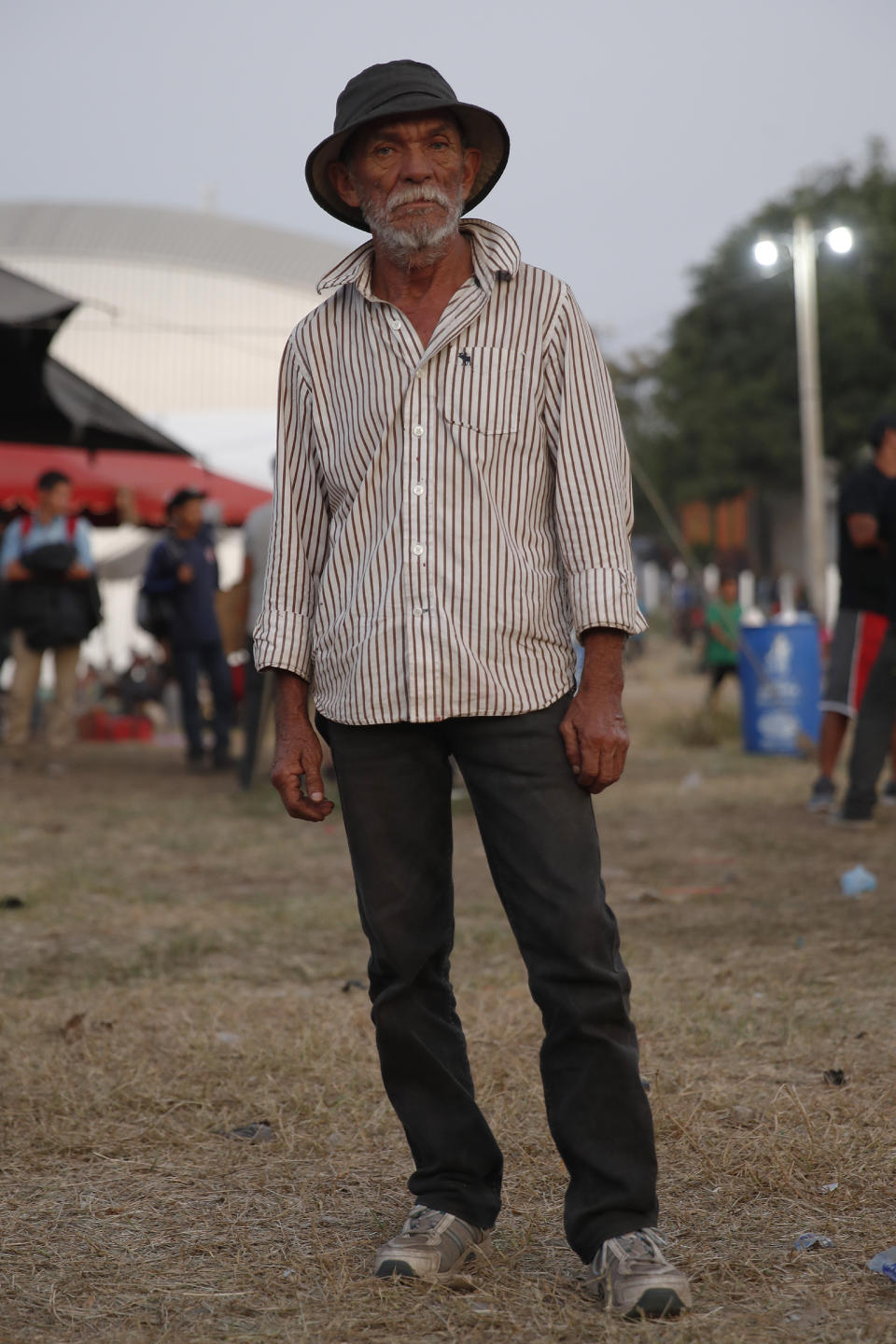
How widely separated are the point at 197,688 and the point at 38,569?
1565mm

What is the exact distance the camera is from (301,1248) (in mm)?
2920

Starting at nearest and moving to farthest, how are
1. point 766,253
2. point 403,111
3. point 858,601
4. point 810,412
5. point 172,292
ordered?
point 403,111 < point 858,601 < point 766,253 < point 810,412 < point 172,292

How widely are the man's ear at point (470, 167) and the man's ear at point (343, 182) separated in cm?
19

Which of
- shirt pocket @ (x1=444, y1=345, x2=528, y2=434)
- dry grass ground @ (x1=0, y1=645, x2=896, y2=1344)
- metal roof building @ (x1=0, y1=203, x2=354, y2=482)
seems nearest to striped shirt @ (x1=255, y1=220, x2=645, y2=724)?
shirt pocket @ (x1=444, y1=345, x2=528, y2=434)

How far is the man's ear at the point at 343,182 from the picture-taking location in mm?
2859

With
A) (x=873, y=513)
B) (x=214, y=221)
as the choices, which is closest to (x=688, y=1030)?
(x=873, y=513)

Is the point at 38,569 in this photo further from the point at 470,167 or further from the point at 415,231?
the point at 415,231

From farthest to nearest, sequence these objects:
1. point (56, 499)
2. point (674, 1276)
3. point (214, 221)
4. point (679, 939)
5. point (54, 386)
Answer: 1. point (214, 221)
2. point (56, 499)
3. point (54, 386)
4. point (679, 939)
5. point (674, 1276)

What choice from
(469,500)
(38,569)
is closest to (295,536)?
(469,500)

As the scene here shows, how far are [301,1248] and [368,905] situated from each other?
68cm

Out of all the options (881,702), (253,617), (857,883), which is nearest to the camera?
(857,883)

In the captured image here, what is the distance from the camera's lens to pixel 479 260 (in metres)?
2.76

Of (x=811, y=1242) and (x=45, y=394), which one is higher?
(x=45, y=394)

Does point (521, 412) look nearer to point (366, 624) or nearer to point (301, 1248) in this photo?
point (366, 624)
